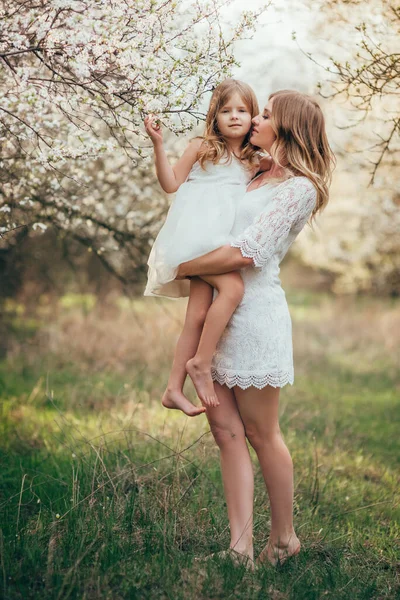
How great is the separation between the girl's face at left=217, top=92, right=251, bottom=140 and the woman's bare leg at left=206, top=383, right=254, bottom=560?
1.17 metres

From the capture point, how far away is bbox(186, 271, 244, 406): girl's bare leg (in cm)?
283

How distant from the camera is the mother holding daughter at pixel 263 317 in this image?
2.86 meters

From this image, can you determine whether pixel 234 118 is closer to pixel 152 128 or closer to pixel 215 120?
pixel 215 120

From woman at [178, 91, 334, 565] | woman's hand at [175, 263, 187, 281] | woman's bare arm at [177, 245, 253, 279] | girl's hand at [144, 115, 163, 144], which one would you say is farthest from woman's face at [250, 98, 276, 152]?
woman's hand at [175, 263, 187, 281]

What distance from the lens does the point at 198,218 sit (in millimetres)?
2893

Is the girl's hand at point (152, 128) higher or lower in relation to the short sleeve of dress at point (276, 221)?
higher

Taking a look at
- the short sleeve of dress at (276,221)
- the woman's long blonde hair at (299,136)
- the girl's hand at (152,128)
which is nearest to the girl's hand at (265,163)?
the woman's long blonde hair at (299,136)

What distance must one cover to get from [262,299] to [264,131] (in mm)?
768

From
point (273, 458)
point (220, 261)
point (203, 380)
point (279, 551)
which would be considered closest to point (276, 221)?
point (220, 261)

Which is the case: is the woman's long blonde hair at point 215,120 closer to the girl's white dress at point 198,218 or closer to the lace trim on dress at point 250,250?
the girl's white dress at point 198,218

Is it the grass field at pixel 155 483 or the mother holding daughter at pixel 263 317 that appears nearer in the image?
the grass field at pixel 155 483

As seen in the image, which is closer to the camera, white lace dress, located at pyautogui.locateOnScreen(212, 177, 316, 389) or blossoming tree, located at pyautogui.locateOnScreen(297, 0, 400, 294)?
white lace dress, located at pyautogui.locateOnScreen(212, 177, 316, 389)

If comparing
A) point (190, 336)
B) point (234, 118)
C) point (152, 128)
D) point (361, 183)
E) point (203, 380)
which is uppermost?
point (361, 183)

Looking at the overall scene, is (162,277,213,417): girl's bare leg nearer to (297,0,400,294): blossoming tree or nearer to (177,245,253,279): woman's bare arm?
(177,245,253,279): woman's bare arm
